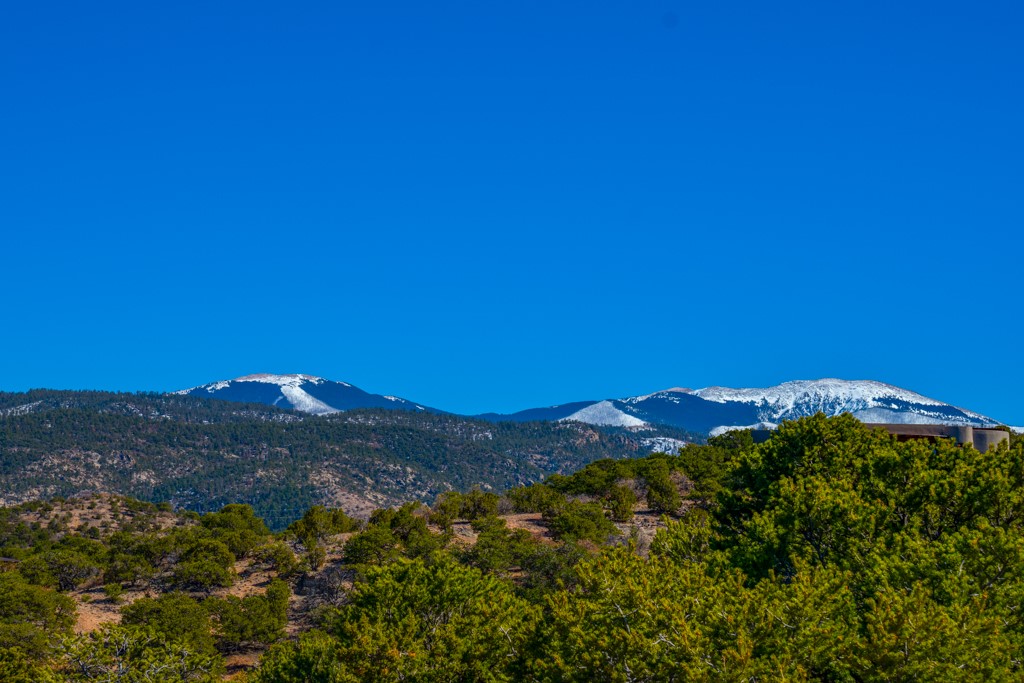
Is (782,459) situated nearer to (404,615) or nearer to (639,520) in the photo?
(404,615)

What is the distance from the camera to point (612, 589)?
26.4 m

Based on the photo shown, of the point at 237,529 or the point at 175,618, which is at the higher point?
the point at 237,529

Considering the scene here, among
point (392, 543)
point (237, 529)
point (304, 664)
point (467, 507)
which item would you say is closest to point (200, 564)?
point (392, 543)

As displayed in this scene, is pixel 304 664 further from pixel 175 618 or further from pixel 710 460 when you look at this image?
pixel 710 460

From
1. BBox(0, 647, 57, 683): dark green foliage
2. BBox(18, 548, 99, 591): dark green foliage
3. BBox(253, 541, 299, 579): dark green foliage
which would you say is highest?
BBox(253, 541, 299, 579): dark green foliage

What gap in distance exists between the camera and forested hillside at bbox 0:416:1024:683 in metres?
24.1

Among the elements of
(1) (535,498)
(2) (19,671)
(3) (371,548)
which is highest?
(1) (535,498)

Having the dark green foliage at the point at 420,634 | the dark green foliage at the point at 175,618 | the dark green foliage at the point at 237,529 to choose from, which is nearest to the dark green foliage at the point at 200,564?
the dark green foliage at the point at 237,529

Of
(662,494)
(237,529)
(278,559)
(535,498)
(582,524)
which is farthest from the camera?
(237,529)

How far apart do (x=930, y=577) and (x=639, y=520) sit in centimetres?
4580

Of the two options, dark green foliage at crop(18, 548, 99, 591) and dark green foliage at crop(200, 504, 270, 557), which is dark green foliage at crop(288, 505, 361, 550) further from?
dark green foliage at crop(18, 548, 99, 591)

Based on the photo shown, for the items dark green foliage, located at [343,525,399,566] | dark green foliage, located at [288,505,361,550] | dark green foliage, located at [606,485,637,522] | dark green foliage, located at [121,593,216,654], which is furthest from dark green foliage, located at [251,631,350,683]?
dark green foliage, located at [606,485,637,522]

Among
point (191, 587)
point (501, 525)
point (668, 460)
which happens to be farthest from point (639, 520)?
point (191, 587)

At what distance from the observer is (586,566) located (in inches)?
1093
